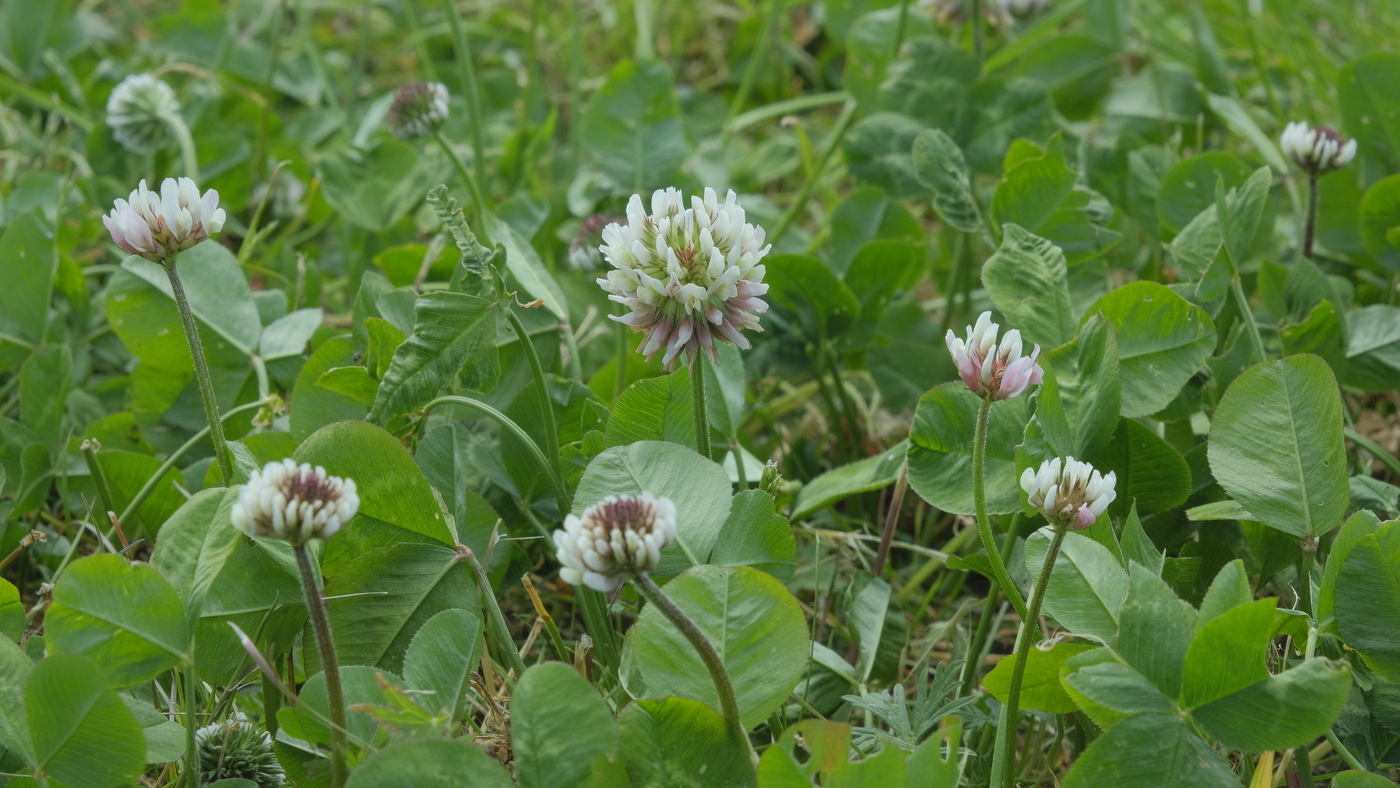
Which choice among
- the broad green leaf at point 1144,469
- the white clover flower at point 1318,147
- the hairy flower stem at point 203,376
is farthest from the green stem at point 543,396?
the white clover flower at point 1318,147

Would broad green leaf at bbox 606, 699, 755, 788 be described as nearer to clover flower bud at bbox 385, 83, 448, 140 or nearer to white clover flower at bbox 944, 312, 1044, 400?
white clover flower at bbox 944, 312, 1044, 400

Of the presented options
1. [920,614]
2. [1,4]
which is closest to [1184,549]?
[920,614]

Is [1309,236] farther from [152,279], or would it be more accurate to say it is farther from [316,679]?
[152,279]

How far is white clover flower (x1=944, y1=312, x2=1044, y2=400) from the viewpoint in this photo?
76 cm

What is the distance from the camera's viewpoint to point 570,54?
2195 mm

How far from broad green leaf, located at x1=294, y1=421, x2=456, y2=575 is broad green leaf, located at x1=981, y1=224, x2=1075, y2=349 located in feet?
1.65

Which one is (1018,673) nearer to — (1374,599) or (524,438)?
(1374,599)

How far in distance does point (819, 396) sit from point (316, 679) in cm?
84

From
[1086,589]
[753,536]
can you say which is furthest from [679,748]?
[1086,589]

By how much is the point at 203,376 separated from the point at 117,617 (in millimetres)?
181

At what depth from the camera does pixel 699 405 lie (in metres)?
0.87

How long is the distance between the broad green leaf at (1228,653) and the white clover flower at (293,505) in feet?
1.70

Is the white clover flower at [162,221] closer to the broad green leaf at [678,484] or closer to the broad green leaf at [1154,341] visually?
the broad green leaf at [678,484]

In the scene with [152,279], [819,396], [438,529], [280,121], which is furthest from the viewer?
[280,121]
